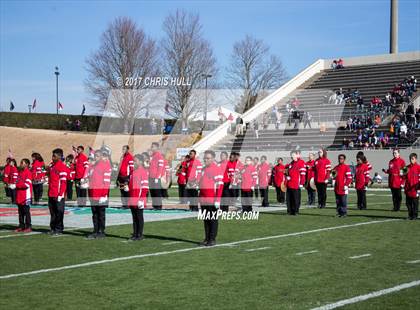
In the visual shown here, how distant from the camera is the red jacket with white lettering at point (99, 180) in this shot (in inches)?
532

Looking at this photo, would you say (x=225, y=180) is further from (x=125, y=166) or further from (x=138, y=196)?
(x=138, y=196)

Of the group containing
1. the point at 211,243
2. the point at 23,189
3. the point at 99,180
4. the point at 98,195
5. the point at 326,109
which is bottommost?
the point at 211,243

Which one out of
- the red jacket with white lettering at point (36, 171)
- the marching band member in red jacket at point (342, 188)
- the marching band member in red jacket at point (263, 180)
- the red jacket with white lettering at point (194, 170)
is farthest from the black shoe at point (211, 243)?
the red jacket with white lettering at point (36, 171)

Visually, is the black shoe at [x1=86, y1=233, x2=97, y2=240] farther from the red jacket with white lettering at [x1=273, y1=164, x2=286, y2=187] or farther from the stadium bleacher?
the stadium bleacher

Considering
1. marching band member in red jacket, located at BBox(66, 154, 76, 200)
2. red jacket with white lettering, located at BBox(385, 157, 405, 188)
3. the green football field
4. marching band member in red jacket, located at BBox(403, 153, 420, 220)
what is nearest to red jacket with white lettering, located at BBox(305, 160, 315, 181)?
red jacket with white lettering, located at BBox(385, 157, 405, 188)

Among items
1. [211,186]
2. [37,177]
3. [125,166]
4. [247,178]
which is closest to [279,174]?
[247,178]

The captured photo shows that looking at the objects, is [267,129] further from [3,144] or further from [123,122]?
[3,144]

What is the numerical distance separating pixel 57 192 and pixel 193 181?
607 centimetres


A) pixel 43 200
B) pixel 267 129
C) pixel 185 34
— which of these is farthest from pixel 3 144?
pixel 43 200

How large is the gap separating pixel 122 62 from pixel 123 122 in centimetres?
498

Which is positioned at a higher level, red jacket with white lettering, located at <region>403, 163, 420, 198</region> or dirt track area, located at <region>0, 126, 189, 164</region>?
dirt track area, located at <region>0, 126, 189, 164</region>

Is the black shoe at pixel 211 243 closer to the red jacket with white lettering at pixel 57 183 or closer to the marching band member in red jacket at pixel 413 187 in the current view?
the red jacket with white lettering at pixel 57 183

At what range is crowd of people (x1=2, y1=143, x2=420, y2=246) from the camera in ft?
42.7

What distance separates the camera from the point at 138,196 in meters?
13.0
